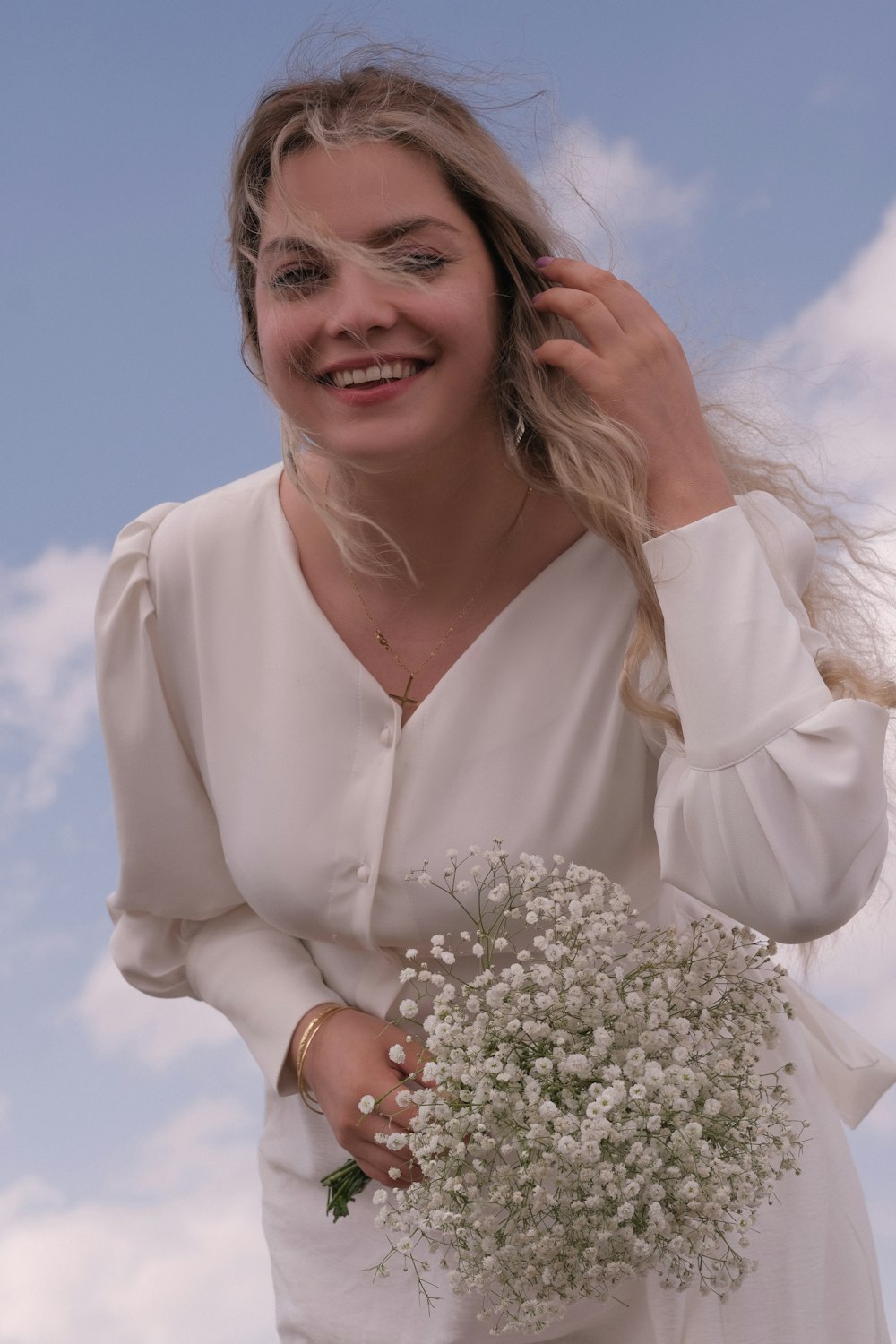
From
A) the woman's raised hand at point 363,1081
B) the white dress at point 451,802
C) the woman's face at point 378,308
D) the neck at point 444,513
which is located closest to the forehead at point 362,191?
the woman's face at point 378,308

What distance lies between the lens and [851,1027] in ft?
10.1

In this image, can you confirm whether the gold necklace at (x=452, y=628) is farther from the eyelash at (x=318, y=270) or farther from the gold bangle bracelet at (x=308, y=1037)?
the gold bangle bracelet at (x=308, y=1037)

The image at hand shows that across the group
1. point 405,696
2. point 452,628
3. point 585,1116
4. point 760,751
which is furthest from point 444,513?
point 585,1116

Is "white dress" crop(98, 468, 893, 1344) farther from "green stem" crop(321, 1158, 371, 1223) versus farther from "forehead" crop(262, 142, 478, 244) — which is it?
"forehead" crop(262, 142, 478, 244)

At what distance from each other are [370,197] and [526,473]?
56 cm

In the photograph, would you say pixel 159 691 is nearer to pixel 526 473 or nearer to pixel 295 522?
pixel 295 522

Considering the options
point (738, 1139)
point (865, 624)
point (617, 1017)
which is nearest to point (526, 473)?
point (865, 624)

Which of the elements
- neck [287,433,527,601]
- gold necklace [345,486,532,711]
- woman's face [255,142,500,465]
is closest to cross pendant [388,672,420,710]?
gold necklace [345,486,532,711]

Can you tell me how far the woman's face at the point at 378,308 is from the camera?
2488 millimetres

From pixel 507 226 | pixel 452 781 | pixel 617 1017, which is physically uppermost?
pixel 507 226

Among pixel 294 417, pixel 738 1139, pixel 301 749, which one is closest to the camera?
pixel 738 1139

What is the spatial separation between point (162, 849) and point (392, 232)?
138 centimetres

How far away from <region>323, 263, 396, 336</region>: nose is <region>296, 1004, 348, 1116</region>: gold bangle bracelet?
4.19 ft

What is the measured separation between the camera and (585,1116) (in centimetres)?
198
